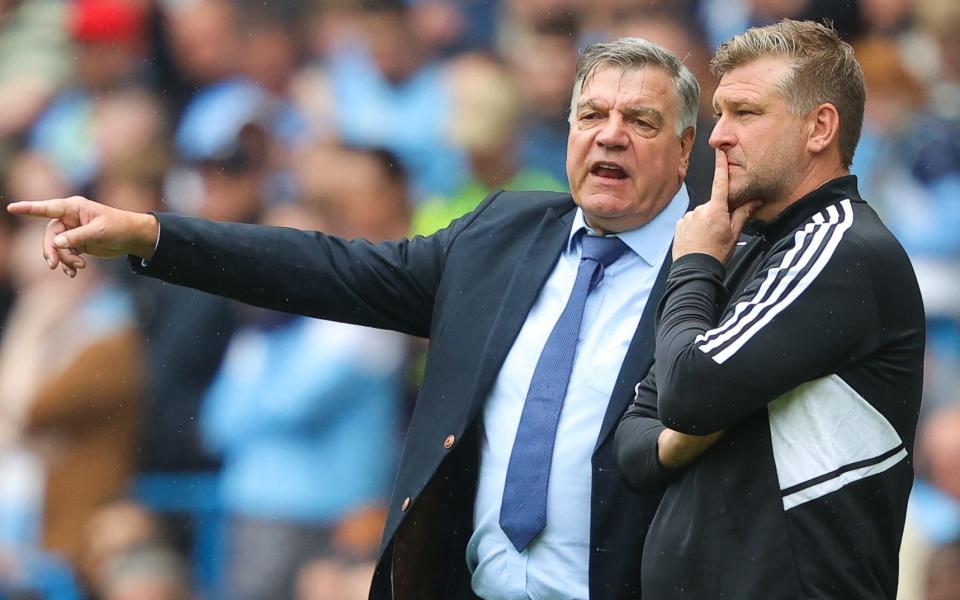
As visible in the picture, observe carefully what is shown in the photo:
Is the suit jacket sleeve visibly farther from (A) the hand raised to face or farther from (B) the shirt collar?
(A) the hand raised to face

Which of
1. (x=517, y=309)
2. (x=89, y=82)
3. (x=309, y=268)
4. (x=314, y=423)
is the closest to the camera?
(x=517, y=309)

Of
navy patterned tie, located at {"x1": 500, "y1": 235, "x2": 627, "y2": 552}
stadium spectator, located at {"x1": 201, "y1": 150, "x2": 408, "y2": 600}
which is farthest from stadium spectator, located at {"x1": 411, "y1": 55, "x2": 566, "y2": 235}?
navy patterned tie, located at {"x1": 500, "y1": 235, "x2": 627, "y2": 552}

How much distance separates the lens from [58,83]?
6039 mm

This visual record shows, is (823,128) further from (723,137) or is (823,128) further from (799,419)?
(799,419)

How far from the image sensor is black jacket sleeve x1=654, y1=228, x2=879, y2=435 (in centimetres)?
248

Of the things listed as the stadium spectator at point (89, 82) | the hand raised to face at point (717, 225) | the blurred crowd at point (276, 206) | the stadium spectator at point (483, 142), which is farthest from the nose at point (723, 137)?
the stadium spectator at point (89, 82)

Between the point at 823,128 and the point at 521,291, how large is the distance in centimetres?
77

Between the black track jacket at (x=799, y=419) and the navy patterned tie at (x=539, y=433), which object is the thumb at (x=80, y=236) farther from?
the black track jacket at (x=799, y=419)

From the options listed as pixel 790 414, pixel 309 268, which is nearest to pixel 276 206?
pixel 309 268

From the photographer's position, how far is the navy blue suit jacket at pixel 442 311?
2992 mm

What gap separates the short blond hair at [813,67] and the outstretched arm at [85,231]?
4.07 feet

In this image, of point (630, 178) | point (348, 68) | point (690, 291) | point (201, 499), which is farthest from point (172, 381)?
point (690, 291)

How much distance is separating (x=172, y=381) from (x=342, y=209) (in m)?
0.87

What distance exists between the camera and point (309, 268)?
3.32m
